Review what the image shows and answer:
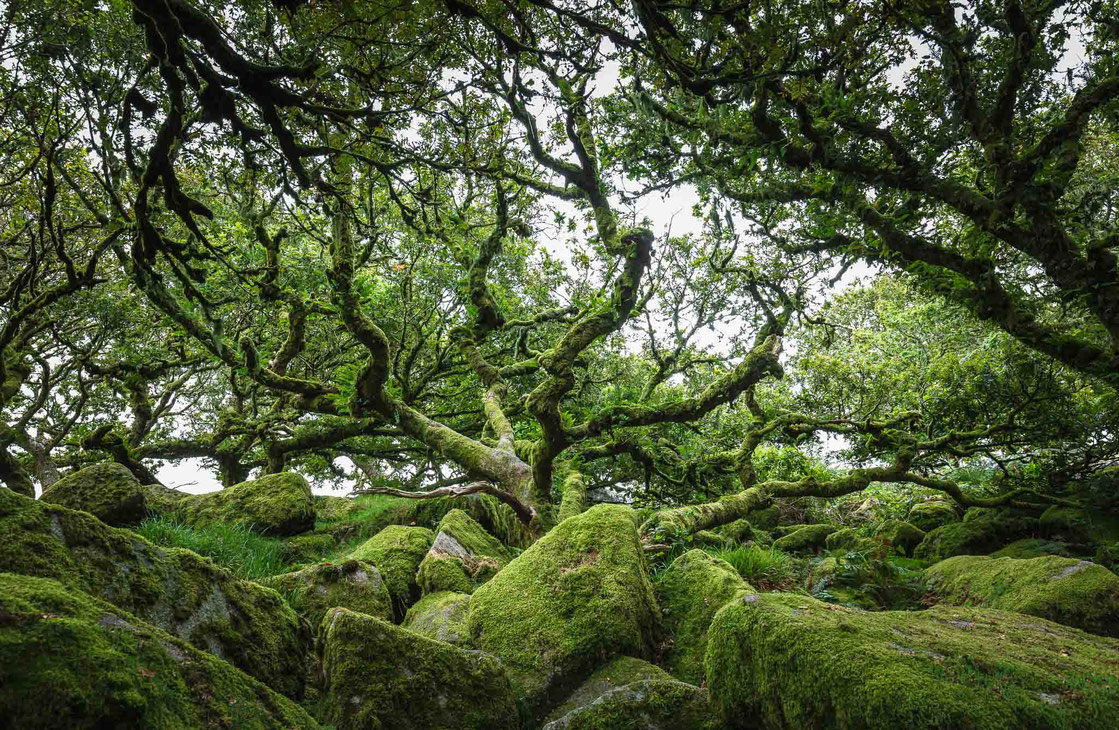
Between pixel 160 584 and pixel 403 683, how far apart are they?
64.7 inches

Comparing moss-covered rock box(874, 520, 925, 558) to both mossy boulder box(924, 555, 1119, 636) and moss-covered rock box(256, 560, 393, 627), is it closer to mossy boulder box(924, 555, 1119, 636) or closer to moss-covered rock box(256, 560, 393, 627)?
mossy boulder box(924, 555, 1119, 636)

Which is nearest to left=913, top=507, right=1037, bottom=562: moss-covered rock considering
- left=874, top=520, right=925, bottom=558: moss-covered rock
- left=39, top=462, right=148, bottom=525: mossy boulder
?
left=874, top=520, right=925, bottom=558: moss-covered rock

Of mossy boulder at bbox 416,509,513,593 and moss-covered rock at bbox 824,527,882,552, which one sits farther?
Answer: moss-covered rock at bbox 824,527,882,552

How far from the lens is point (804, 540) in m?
8.91

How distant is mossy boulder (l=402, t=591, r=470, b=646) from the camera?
14.5 feet

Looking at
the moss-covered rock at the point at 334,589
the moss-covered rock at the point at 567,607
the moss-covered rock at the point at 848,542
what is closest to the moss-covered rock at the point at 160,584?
the moss-covered rock at the point at 334,589

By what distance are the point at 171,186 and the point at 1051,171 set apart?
8902 mm

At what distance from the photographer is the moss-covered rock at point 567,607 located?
12.7 feet

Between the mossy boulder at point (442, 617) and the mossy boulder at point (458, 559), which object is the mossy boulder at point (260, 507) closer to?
the mossy boulder at point (458, 559)

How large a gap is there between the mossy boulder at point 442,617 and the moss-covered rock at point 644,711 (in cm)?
148

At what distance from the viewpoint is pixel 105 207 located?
8594 mm

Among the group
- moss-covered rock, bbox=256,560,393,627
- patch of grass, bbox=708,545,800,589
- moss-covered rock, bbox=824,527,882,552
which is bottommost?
moss-covered rock, bbox=256,560,393,627

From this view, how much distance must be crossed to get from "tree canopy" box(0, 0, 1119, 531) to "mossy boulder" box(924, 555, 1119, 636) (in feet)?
9.47

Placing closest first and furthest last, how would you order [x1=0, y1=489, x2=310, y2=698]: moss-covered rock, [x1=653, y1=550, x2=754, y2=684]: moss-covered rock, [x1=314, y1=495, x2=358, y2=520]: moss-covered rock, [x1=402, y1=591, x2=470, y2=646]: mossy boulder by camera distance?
[x1=0, y1=489, x2=310, y2=698]: moss-covered rock < [x1=653, y1=550, x2=754, y2=684]: moss-covered rock < [x1=402, y1=591, x2=470, y2=646]: mossy boulder < [x1=314, y1=495, x2=358, y2=520]: moss-covered rock
